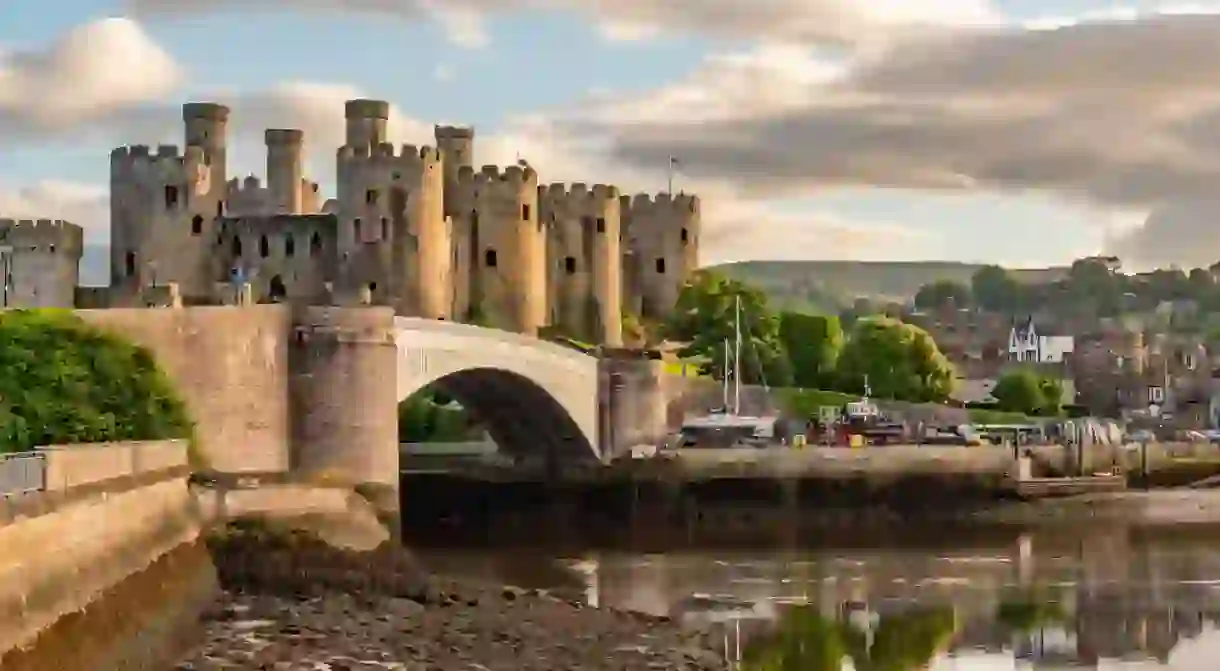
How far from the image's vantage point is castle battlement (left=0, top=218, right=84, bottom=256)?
5547cm

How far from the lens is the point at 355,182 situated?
2221 inches

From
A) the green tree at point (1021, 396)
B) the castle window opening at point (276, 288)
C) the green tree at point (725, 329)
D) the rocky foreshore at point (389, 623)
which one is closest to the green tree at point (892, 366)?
the green tree at point (725, 329)

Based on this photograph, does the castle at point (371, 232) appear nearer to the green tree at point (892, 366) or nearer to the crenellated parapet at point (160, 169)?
the crenellated parapet at point (160, 169)

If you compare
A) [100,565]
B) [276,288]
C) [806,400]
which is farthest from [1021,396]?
[100,565]

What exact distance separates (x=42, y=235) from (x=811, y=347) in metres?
27.5

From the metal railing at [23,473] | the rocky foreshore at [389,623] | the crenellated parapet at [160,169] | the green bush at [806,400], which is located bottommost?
the rocky foreshore at [389,623]

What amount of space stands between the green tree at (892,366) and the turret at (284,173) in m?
19.4

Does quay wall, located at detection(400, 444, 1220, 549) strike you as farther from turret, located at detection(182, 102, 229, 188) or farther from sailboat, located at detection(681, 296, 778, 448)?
turret, located at detection(182, 102, 229, 188)

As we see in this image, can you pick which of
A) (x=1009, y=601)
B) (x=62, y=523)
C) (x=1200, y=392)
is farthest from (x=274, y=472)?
(x=1200, y=392)

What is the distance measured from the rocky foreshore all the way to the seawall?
0.51 meters

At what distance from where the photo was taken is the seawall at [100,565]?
13578 mm

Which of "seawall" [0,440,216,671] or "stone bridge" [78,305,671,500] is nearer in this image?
"seawall" [0,440,216,671]

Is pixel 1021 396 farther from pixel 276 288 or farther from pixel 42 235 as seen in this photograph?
pixel 42 235

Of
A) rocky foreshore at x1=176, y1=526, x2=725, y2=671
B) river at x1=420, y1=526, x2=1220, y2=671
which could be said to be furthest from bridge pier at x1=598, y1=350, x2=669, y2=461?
rocky foreshore at x1=176, y1=526, x2=725, y2=671
